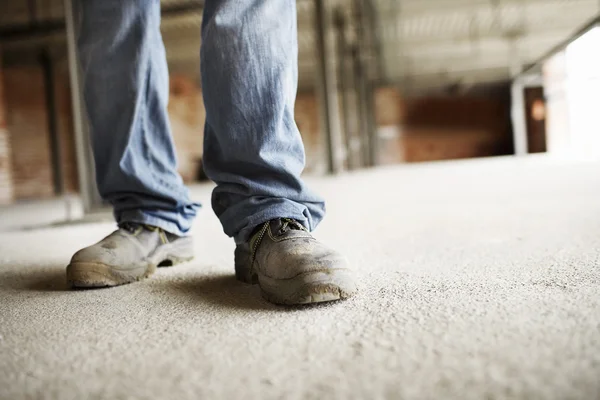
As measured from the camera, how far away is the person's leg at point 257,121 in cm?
82

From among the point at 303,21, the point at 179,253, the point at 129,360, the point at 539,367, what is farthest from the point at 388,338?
the point at 303,21

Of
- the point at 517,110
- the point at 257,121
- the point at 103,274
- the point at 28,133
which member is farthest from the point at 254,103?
the point at 517,110

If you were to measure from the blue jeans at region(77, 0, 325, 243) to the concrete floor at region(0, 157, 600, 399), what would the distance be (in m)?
0.16

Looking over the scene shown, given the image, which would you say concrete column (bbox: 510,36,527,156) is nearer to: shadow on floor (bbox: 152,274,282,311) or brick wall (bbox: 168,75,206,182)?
brick wall (bbox: 168,75,206,182)

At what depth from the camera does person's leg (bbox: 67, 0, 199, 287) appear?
1.01 meters

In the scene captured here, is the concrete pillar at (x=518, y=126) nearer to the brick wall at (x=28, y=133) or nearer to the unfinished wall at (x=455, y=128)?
the unfinished wall at (x=455, y=128)

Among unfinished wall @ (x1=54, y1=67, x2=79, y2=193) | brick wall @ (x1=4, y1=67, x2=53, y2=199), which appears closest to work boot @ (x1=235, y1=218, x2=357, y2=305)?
brick wall @ (x1=4, y1=67, x2=53, y2=199)

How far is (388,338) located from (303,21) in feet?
29.6

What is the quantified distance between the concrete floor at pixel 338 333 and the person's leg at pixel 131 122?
106mm

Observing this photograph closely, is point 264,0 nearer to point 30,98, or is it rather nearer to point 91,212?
point 91,212

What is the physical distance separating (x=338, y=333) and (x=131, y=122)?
684mm

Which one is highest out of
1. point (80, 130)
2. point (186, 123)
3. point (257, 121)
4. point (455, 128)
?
point (186, 123)

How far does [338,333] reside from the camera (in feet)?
1.92

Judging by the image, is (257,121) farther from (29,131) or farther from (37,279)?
(29,131)
